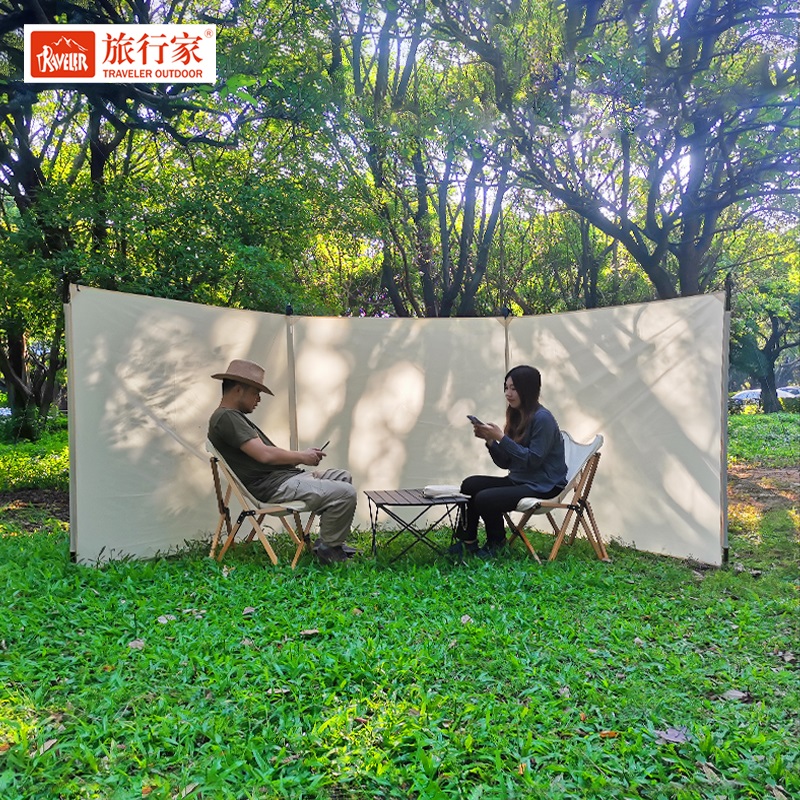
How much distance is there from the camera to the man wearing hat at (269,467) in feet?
14.3

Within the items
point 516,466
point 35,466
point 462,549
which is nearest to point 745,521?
point 516,466

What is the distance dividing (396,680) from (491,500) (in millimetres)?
2060

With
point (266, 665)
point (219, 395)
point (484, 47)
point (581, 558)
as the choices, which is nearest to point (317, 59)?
point (484, 47)

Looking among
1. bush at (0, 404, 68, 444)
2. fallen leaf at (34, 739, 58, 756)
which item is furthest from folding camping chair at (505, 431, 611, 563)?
bush at (0, 404, 68, 444)

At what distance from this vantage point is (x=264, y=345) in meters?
5.50

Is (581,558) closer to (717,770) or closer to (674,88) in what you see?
(717,770)

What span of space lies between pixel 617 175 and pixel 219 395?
8.91 meters

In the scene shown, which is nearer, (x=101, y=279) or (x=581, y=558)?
(x=581, y=558)

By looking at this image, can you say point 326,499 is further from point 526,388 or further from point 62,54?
point 62,54

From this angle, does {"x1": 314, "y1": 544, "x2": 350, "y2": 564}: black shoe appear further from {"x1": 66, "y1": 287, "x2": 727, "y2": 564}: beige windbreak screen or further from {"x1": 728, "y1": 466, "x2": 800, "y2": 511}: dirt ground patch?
{"x1": 728, "y1": 466, "x2": 800, "y2": 511}: dirt ground patch

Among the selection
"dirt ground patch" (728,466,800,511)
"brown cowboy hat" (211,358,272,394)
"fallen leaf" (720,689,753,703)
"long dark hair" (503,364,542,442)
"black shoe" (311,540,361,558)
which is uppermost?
"brown cowboy hat" (211,358,272,394)

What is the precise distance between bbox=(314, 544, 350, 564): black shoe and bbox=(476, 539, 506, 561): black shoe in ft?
3.27

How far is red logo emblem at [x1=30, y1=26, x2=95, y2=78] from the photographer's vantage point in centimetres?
594

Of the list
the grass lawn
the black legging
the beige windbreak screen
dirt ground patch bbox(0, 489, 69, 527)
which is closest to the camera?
the grass lawn
